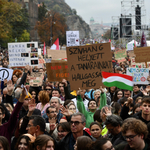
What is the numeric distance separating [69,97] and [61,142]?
3230mm

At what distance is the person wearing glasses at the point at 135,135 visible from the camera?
131 inches

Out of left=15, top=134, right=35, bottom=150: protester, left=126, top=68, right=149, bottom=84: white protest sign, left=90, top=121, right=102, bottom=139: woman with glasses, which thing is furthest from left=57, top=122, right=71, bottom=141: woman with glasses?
left=126, top=68, right=149, bottom=84: white protest sign

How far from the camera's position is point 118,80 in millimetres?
6195

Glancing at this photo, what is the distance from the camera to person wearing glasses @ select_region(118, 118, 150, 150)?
10.9 ft

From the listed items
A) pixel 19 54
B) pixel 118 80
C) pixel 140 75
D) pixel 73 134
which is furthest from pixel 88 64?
pixel 19 54

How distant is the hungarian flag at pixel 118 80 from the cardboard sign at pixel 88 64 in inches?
7.0

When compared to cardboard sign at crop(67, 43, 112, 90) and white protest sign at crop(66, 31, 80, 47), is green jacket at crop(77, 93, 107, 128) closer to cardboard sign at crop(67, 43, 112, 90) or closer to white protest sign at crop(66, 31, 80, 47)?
cardboard sign at crop(67, 43, 112, 90)

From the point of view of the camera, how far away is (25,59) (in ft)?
40.5

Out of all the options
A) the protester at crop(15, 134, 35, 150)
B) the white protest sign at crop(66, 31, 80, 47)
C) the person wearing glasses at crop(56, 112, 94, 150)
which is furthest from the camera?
the white protest sign at crop(66, 31, 80, 47)

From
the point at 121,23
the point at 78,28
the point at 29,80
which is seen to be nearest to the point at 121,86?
the point at 29,80

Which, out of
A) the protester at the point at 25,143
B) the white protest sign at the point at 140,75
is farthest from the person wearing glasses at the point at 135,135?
the white protest sign at the point at 140,75

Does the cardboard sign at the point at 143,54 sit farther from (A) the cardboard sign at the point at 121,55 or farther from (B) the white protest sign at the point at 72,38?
(A) the cardboard sign at the point at 121,55

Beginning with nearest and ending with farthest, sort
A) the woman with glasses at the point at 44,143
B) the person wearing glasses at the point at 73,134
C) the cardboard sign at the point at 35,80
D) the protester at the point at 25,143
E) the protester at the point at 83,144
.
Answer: the protester at the point at 83,144, the woman with glasses at the point at 44,143, the protester at the point at 25,143, the person wearing glasses at the point at 73,134, the cardboard sign at the point at 35,80

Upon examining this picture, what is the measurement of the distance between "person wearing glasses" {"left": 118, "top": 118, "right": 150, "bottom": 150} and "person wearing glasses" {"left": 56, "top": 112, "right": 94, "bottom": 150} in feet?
2.80
